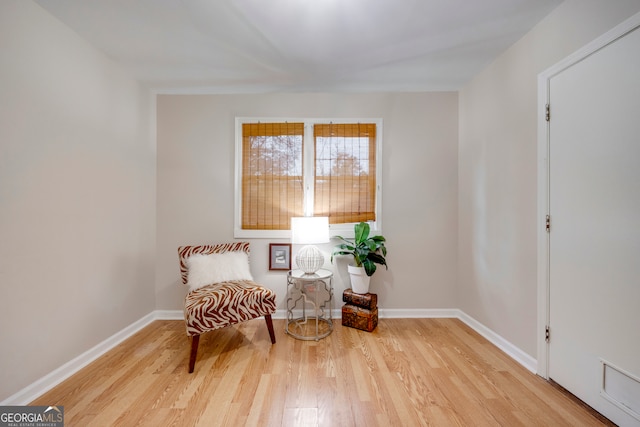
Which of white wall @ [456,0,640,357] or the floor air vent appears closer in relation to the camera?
the floor air vent

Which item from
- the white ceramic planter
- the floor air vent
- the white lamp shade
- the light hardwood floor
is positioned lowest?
the light hardwood floor

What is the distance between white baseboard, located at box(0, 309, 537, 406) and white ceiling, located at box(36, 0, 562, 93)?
2.45 m

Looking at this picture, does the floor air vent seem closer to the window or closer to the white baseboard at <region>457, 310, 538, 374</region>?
the white baseboard at <region>457, 310, 538, 374</region>

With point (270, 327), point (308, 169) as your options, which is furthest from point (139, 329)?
point (308, 169)

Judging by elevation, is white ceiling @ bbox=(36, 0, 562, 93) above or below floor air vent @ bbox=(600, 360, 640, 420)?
above

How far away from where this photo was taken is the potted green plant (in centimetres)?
270

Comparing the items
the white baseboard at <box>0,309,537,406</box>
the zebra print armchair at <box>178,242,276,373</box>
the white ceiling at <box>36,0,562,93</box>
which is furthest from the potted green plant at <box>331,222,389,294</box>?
the white ceiling at <box>36,0,562,93</box>

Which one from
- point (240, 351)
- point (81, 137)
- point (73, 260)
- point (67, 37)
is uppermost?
point (67, 37)

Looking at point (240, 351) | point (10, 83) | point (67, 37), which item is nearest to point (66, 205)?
point (10, 83)

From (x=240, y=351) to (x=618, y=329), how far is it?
2.48 m

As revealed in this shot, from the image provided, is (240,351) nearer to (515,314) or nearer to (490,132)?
(515,314)

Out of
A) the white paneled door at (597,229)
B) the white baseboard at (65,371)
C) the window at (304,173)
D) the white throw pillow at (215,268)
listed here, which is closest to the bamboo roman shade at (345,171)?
the window at (304,173)

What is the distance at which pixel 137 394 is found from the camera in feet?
5.63

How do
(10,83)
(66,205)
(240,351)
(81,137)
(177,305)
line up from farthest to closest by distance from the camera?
1. (177,305)
2. (240,351)
3. (81,137)
4. (66,205)
5. (10,83)
